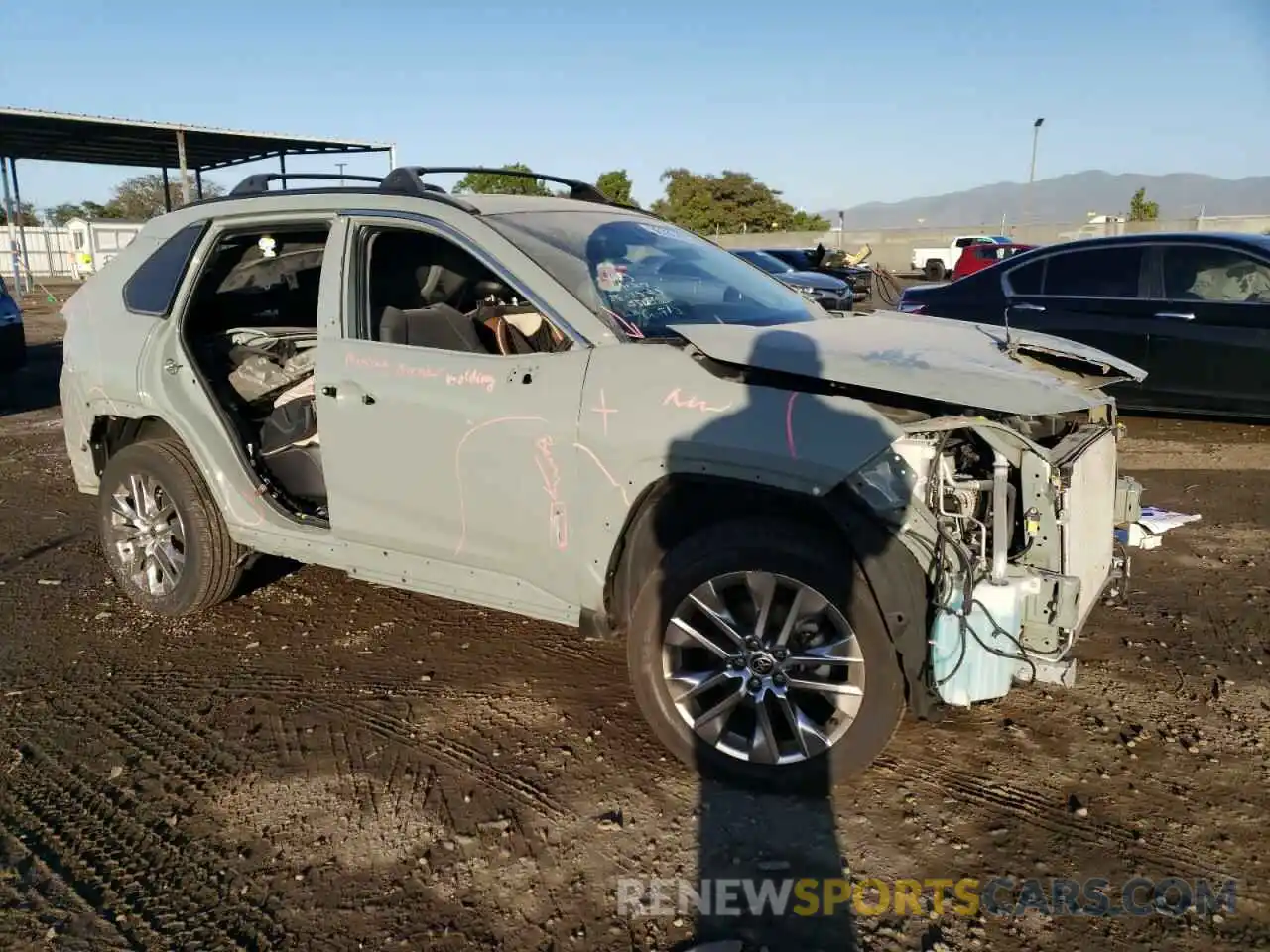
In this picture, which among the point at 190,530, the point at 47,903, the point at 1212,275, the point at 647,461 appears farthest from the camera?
the point at 1212,275

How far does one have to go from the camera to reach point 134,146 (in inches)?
1054

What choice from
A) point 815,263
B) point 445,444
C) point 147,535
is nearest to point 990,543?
point 445,444

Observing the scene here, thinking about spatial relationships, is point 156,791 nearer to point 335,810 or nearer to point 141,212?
point 335,810

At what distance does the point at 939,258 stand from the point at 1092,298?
Answer: 1219 inches

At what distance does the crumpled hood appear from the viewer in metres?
2.96

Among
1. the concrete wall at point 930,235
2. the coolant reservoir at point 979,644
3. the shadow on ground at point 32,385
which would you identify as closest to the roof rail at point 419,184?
the coolant reservoir at point 979,644

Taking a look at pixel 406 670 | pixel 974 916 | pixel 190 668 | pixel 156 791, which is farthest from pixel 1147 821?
pixel 190 668

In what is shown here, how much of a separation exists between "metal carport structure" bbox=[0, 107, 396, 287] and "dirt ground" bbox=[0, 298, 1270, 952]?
789 inches

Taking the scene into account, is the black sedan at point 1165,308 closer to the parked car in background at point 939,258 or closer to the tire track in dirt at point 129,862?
the tire track in dirt at point 129,862

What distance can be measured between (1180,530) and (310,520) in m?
4.91

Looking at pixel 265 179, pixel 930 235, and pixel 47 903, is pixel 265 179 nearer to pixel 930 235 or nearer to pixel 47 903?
pixel 47 903

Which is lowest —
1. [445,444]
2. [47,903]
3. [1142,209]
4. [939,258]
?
[47,903]

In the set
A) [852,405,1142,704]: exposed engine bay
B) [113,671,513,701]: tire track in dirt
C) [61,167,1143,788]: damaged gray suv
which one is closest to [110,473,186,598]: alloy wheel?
[61,167,1143,788]: damaged gray suv

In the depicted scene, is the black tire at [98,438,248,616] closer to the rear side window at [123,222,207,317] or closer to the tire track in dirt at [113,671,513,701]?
the tire track in dirt at [113,671,513,701]
